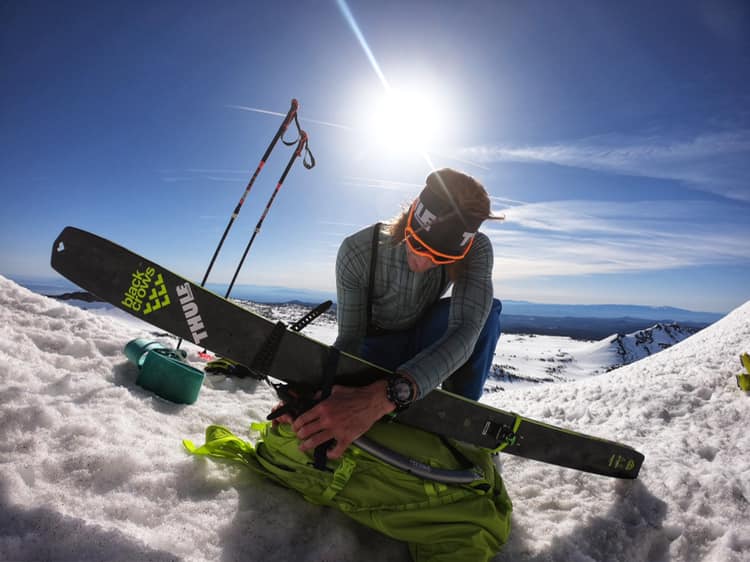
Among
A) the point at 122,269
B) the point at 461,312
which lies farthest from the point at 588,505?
the point at 122,269

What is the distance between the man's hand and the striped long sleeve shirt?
349 mm

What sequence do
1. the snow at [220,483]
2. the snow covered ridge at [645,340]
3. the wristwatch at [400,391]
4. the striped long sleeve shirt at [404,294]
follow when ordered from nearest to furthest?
the snow at [220,483], the wristwatch at [400,391], the striped long sleeve shirt at [404,294], the snow covered ridge at [645,340]

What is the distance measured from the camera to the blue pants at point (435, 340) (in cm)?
245

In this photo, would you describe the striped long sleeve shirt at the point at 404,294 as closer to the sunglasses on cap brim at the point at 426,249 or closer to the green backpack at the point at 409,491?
the sunglasses on cap brim at the point at 426,249

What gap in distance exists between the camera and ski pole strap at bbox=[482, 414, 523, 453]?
6.79 ft

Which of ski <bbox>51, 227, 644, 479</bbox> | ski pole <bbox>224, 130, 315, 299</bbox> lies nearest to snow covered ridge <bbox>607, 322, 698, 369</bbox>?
ski pole <bbox>224, 130, 315, 299</bbox>

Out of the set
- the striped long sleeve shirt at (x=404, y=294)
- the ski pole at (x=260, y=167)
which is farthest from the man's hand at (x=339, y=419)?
the ski pole at (x=260, y=167)

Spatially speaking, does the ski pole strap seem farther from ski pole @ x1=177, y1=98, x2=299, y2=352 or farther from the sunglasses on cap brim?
ski pole @ x1=177, y1=98, x2=299, y2=352

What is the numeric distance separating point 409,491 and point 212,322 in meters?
1.22

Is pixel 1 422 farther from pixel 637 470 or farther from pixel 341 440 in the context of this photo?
pixel 637 470

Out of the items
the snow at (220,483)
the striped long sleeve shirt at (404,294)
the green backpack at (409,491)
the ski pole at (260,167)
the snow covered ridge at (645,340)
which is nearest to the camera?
the snow at (220,483)

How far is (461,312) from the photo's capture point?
2.02 m

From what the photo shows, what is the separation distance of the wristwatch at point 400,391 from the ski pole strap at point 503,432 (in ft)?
2.23

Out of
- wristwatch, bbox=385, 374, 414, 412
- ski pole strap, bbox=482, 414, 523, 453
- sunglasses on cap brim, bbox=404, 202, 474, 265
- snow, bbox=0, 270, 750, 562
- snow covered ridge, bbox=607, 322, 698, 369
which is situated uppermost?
snow covered ridge, bbox=607, 322, 698, 369
